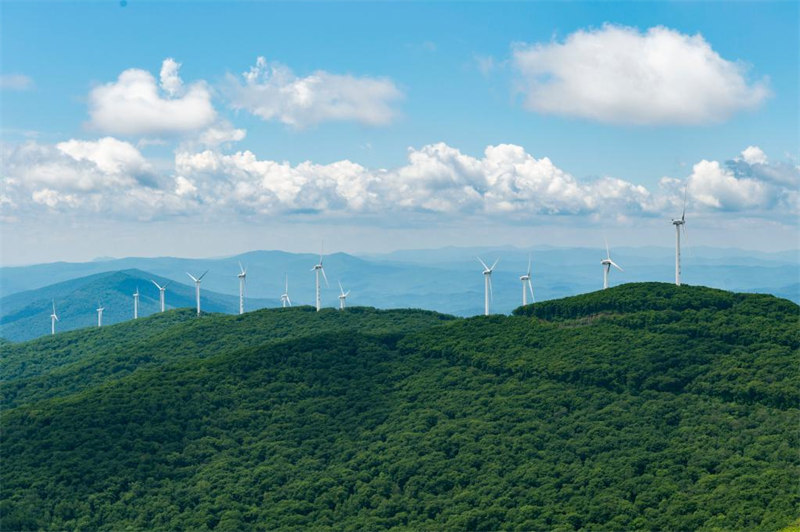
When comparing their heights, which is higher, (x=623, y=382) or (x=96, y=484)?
(x=623, y=382)

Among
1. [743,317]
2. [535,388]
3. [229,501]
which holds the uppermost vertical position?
[743,317]

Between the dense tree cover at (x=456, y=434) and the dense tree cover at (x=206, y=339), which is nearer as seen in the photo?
the dense tree cover at (x=456, y=434)

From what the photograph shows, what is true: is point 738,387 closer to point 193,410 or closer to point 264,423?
point 264,423

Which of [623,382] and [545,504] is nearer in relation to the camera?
[545,504]

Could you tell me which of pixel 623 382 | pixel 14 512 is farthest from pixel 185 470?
pixel 623 382

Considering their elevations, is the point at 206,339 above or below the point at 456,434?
above

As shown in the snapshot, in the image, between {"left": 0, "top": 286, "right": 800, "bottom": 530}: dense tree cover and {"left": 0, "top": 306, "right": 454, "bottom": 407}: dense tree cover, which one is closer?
{"left": 0, "top": 286, "right": 800, "bottom": 530}: dense tree cover

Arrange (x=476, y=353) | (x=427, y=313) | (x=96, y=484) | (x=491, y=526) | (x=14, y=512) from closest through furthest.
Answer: (x=491, y=526) → (x=14, y=512) → (x=96, y=484) → (x=476, y=353) → (x=427, y=313)

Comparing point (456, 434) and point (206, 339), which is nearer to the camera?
point (456, 434)
